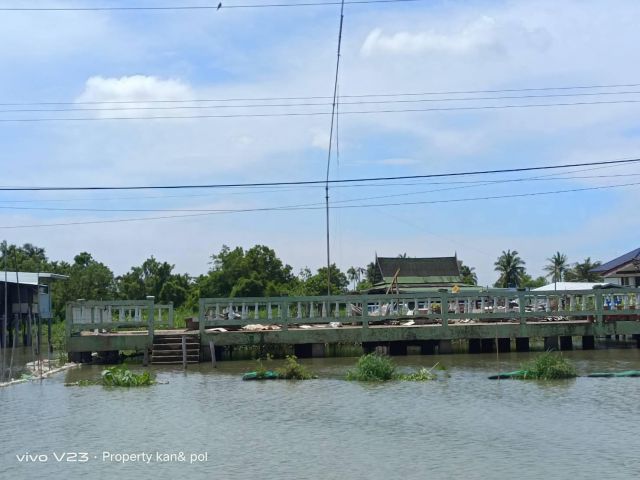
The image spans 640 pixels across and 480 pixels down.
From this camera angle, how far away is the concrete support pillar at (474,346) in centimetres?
3127

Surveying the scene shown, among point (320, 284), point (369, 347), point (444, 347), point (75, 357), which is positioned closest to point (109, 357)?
point (75, 357)

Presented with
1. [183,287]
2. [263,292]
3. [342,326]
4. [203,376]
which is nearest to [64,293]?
[183,287]

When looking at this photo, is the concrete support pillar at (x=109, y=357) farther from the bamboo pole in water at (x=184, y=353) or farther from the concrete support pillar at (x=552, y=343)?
the concrete support pillar at (x=552, y=343)

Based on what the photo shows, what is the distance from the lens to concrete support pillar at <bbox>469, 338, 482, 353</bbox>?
1231 inches

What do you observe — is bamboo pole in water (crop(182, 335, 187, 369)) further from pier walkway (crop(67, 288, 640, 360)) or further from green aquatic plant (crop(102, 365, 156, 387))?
green aquatic plant (crop(102, 365, 156, 387))

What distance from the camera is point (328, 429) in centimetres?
1563

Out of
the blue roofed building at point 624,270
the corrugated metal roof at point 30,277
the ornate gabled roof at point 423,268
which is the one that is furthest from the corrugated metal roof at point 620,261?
the corrugated metal roof at point 30,277

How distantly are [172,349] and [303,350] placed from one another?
4879mm

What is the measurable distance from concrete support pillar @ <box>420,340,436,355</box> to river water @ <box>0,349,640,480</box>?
791cm

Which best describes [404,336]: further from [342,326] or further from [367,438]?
[367,438]

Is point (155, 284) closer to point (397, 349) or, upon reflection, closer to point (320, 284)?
point (320, 284)

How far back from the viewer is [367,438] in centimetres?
1469

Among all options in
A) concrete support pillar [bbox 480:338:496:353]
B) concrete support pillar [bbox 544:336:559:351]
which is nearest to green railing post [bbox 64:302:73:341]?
concrete support pillar [bbox 480:338:496:353]

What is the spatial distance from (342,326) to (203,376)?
306 inches
